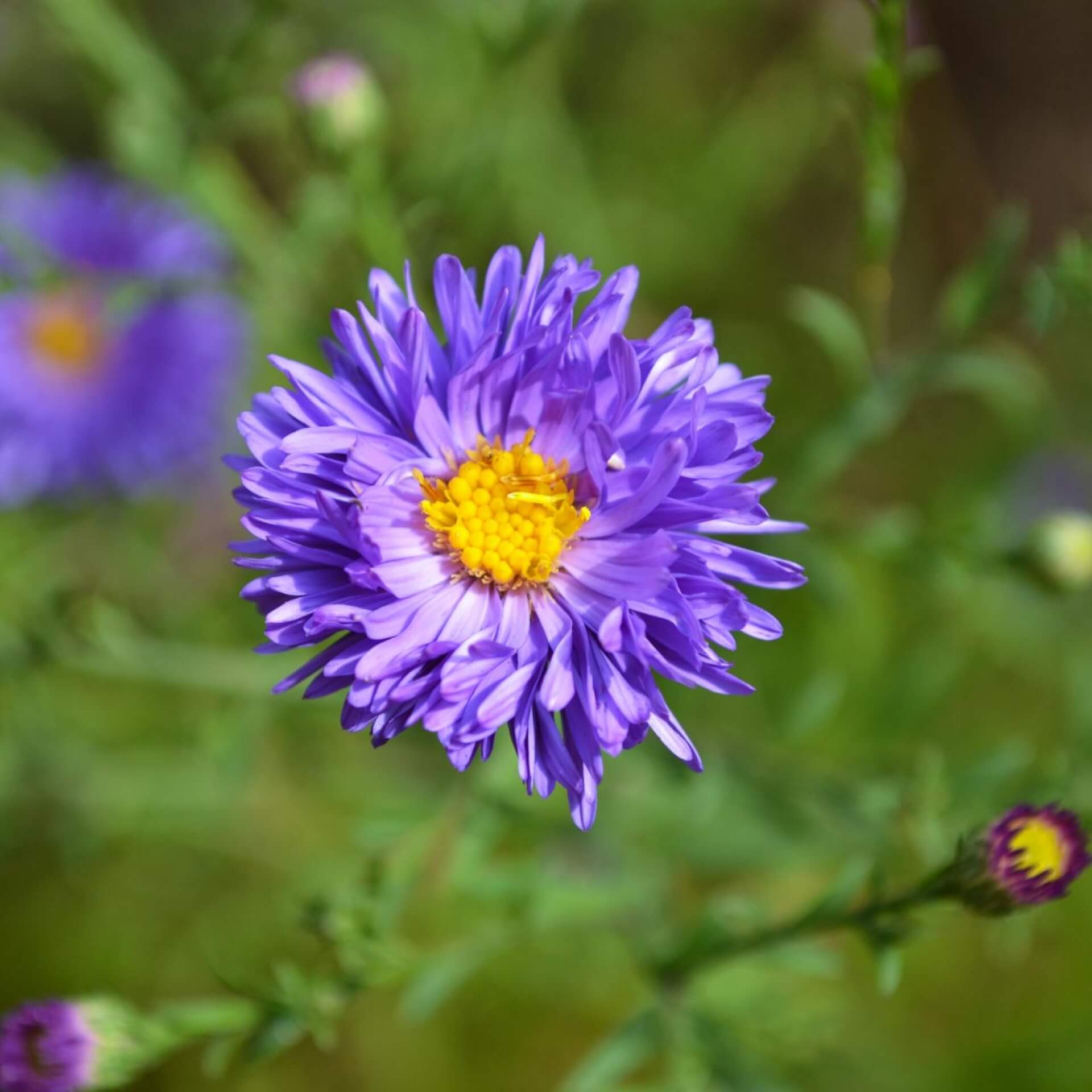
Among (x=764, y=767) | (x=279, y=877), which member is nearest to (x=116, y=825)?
(x=279, y=877)

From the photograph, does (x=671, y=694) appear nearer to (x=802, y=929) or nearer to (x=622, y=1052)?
(x=802, y=929)

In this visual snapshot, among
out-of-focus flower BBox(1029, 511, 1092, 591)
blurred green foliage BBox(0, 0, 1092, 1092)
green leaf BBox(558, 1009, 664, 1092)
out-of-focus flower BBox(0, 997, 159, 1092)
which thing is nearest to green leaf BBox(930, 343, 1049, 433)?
blurred green foliage BBox(0, 0, 1092, 1092)

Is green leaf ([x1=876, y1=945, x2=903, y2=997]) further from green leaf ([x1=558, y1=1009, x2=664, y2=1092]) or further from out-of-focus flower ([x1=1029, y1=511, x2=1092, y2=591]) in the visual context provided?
out-of-focus flower ([x1=1029, y1=511, x2=1092, y2=591])

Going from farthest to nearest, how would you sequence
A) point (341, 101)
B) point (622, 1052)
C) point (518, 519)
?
point (341, 101) → point (622, 1052) → point (518, 519)

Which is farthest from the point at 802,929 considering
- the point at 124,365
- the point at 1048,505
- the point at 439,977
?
the point at 124,365

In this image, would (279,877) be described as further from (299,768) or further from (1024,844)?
(1024,844)
